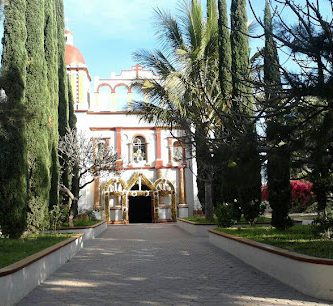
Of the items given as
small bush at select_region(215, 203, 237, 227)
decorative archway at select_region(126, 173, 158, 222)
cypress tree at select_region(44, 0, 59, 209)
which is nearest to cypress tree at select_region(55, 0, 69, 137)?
cypress tree at select_region(44, 0, 59, 209)

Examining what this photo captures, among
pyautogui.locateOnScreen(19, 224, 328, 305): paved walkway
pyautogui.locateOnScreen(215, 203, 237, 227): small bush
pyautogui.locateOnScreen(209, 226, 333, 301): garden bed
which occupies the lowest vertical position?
pyautogui.locateOnScreen(19, 224, 328, 305): paved walkway

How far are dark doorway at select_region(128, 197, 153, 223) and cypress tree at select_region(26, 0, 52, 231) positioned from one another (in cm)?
2083

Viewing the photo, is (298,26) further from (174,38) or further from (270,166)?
(174,38)

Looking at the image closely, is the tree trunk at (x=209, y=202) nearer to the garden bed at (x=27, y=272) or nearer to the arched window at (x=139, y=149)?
the garden bed at (x=27, y=272)

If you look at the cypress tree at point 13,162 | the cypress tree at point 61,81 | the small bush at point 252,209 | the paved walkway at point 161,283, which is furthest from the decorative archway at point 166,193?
the paved walkway at point 161,283

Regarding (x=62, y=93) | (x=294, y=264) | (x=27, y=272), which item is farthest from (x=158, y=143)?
(x=294, y=264)

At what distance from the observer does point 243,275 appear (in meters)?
9.31

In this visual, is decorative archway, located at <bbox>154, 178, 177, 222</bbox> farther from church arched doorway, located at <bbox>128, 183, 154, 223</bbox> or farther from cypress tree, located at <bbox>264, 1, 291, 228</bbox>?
cypress tree, located at <bbox>264, 1, 291, 228</bbox>

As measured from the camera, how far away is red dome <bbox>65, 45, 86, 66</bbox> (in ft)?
119

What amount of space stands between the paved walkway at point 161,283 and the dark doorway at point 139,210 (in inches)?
930

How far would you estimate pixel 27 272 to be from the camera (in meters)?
7.88

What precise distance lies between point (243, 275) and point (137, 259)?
371cm

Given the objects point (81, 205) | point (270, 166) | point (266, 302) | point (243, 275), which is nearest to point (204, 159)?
point (270, 166)

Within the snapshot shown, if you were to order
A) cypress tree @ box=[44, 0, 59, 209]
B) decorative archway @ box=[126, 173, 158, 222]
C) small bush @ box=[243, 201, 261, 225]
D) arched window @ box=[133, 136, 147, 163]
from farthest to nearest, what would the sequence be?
arched window @ box=[133, 136, 147, 163] < decorative archway @ box=[126, 173, 158, 222] < cypress tree @ box=[44, 0, 59, 209] < small bush @ box=[243, 201, 261, 225]
